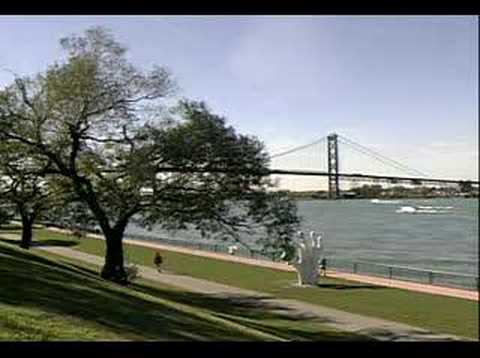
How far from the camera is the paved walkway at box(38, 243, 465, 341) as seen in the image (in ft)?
24.9

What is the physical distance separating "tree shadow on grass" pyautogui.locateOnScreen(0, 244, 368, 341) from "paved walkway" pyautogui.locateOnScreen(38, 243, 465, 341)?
32.3 inches

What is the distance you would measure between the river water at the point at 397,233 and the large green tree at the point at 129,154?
4.22ft

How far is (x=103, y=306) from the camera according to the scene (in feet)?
18.3

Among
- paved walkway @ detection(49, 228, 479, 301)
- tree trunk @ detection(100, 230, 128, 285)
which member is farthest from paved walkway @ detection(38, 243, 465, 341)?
paved walkway @ detection(49, 228, 479, 301)

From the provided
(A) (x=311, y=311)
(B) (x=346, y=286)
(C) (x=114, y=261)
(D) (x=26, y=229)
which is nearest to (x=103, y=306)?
(A) (x=311, y=311)

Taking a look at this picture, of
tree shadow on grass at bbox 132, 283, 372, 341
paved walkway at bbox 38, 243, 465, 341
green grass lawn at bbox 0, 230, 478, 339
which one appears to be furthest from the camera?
green grass lawn at bbox 0, 230, 478, 339

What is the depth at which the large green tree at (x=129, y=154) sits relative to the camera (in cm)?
1066

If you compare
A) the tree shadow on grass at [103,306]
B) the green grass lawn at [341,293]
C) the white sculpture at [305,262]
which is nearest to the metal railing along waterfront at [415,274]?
the green grass lawn at [341,293]

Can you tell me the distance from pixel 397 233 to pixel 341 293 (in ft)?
79.9

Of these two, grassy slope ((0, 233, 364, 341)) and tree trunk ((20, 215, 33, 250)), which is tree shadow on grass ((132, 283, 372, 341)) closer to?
grassy slope ((0, 233, 364, 341))

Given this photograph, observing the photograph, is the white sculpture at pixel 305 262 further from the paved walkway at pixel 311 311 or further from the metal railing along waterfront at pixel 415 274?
the metal railing along waterfront at pixel 415 274

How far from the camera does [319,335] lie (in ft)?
23.5

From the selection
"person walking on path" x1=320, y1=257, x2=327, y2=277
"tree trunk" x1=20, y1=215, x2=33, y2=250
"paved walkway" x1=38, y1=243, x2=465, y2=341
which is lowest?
"paved walkway" x1=38, y1=243, x2=465, y2=341
